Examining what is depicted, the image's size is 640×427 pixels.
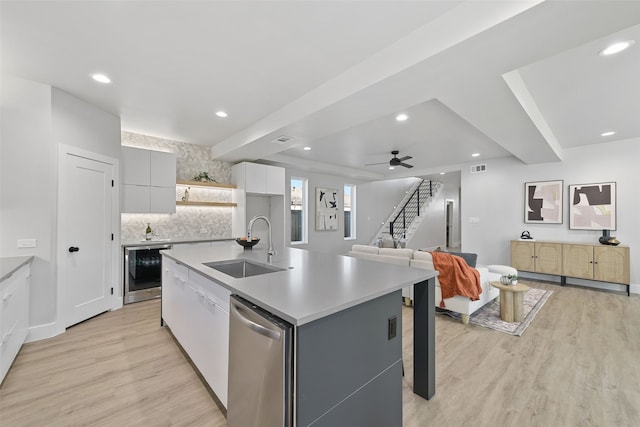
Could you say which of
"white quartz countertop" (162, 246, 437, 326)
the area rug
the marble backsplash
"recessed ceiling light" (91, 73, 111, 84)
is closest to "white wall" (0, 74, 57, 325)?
"recessed ceiling light" (91, 73, 111, 84)

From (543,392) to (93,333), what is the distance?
14.5 ft

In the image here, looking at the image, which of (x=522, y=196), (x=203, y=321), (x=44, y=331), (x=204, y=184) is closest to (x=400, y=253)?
(x=203, y=321)

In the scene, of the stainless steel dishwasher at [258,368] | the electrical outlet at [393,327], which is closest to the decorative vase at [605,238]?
the electrical outlet at [393,327]

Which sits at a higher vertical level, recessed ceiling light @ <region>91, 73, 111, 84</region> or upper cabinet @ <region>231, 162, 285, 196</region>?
recessed ceiling light @ <region>91, 73, 111, 84</region>

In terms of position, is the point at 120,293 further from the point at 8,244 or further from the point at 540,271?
the point at 540,271

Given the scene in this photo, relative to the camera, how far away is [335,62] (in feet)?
8.09

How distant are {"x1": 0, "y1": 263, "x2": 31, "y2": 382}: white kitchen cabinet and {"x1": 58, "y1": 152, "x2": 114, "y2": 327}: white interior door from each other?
1.19 ft

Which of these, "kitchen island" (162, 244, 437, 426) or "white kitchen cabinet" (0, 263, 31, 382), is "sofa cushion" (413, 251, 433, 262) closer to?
"kitchen island" (162, 244, 437, 426)

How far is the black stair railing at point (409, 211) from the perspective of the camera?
9586 millimetres

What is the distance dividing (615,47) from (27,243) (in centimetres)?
595

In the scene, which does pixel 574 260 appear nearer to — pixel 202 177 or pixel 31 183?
pixel 202 177

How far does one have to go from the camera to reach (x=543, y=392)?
2.02 meters

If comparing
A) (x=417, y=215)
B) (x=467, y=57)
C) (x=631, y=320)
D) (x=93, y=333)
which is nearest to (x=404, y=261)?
(x=467, y=57)

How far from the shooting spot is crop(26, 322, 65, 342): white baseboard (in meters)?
2.80
